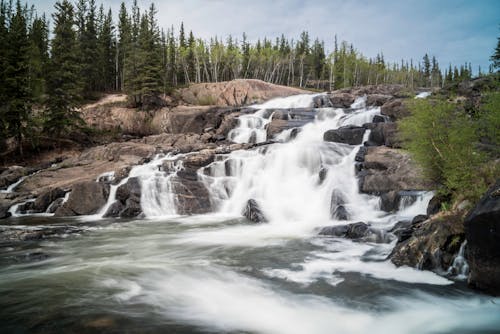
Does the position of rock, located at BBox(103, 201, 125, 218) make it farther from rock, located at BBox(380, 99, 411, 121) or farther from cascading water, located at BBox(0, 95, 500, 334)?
rock, located at BBox(380, 99, 411, 121)

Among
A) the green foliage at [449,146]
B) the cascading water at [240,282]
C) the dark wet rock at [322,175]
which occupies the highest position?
the green foliage at [449,146]

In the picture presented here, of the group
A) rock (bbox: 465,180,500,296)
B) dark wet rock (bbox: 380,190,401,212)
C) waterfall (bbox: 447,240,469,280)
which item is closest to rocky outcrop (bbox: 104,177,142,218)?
dark wet rock (bbox: 380,190,401,212)

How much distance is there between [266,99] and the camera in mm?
48406

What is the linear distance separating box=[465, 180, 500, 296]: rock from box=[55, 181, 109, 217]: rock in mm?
16954

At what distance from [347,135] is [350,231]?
1135cm

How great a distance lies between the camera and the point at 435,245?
27.3 feet

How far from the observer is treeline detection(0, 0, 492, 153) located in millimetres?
29031

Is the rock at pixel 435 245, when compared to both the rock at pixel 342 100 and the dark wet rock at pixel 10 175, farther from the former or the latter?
the rock at pixel 342 100

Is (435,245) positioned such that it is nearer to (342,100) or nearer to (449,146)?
(449,146)

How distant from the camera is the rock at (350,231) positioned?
460 inches

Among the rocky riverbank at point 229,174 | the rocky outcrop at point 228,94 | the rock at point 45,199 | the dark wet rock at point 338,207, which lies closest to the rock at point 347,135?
the rocky riverbank at point 229,174

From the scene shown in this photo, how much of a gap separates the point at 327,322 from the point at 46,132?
32968mm

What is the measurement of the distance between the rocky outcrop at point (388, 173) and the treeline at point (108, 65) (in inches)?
1007

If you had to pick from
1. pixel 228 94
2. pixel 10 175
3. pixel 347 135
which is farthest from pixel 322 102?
pixel 10 175
